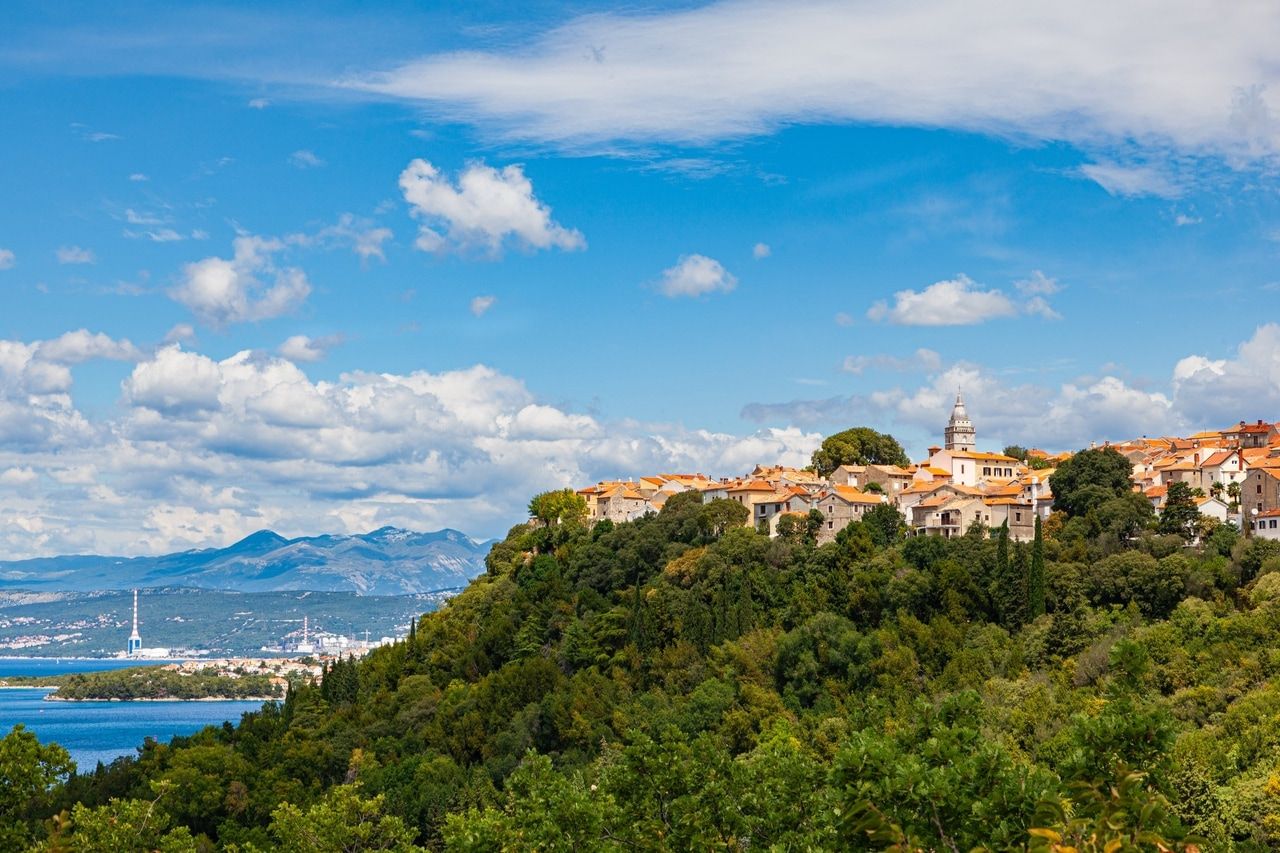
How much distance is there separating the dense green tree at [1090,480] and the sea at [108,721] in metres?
73.1

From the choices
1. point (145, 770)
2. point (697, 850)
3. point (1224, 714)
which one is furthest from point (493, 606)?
point (697, 850)

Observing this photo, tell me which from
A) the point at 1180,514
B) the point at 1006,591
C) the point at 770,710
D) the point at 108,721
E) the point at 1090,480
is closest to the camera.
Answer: the point at 770,710

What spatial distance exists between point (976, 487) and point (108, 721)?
116 metres

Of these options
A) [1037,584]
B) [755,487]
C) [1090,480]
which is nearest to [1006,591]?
[1037,584]

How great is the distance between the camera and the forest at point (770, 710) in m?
25.5

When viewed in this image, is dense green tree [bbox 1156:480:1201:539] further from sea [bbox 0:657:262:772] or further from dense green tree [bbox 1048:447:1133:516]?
sea [bbox 0:657:262:772]

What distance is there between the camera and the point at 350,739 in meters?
76.6

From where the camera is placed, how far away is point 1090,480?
72250 mm

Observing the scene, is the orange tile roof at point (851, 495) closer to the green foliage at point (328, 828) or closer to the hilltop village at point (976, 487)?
the hilltop village at point (976, 487)

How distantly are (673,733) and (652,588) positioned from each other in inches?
1743

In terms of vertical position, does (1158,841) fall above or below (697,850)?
above

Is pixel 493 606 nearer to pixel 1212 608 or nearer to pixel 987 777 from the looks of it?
pixel 1212 608

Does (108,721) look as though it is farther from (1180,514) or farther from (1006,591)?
(1180,514)

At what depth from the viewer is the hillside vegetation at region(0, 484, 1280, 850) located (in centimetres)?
2511
